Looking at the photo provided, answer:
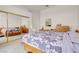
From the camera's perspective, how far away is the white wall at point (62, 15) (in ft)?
→ 6.15

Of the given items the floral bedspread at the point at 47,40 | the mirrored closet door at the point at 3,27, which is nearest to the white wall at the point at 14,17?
the mirrored closet door at the point at 3,27

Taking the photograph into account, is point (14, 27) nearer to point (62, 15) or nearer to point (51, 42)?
point (51, 42)

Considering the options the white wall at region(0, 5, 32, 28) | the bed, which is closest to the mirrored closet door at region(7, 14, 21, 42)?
the white wall at region(0, 5, 32, 28)

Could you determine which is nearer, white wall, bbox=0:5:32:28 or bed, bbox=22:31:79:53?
bed, bbox=22:31:79:53

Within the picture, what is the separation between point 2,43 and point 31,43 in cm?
53

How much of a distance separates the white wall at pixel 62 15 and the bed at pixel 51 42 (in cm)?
18

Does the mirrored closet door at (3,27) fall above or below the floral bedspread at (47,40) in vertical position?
above

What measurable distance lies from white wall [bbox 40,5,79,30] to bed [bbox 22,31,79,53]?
18cm

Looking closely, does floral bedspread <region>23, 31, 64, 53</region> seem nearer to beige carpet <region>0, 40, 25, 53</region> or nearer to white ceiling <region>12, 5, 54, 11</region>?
beige carpet <region>0, 40, 25, 53</region>

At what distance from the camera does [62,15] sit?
1961mm

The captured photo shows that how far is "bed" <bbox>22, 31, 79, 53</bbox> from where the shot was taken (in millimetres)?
1716

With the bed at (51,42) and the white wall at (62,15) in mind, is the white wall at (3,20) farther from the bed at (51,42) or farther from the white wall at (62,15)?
the white wall at (62,15)

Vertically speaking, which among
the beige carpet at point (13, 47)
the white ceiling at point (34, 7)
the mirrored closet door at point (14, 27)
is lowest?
the beige carpet at point (13, 47)

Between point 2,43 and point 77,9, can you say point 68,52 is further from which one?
point 2,43
